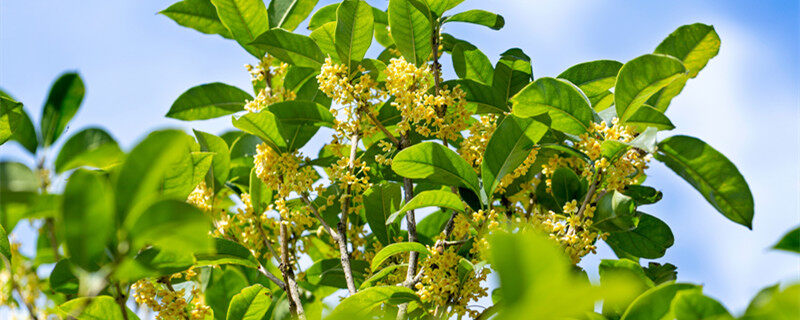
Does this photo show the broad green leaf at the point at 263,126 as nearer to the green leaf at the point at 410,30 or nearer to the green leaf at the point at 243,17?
the green leaf at the point at 243,17

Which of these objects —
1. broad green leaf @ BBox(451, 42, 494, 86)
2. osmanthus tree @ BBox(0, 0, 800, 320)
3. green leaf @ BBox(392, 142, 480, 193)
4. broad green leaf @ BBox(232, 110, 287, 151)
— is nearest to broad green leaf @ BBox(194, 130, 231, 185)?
osmanthus tree @ BBox(0, 0, 800, 320)

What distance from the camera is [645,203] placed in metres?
2.05

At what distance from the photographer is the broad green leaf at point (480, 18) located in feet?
7.10

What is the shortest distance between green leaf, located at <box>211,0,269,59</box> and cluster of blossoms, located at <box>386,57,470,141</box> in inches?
22.0

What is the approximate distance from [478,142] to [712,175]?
0.69m

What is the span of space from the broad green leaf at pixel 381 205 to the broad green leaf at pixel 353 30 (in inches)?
17.7

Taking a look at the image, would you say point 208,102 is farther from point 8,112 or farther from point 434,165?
point 434,165

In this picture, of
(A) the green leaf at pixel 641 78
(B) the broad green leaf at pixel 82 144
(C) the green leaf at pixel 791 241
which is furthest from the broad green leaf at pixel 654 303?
(B) the broad green leaf at pixel 82 144

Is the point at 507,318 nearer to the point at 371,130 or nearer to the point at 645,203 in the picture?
the point at 371,130

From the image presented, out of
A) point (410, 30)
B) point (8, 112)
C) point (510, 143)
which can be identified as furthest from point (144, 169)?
point (410, 30)

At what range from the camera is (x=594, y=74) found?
80.0 inches

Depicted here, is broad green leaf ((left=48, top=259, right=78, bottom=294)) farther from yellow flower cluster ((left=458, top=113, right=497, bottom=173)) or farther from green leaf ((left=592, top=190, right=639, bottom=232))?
green leaf ((left=592, top=190, right=639, bottom=232))

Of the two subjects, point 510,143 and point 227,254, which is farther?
point 227,254

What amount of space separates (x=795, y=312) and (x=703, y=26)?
1.31m
